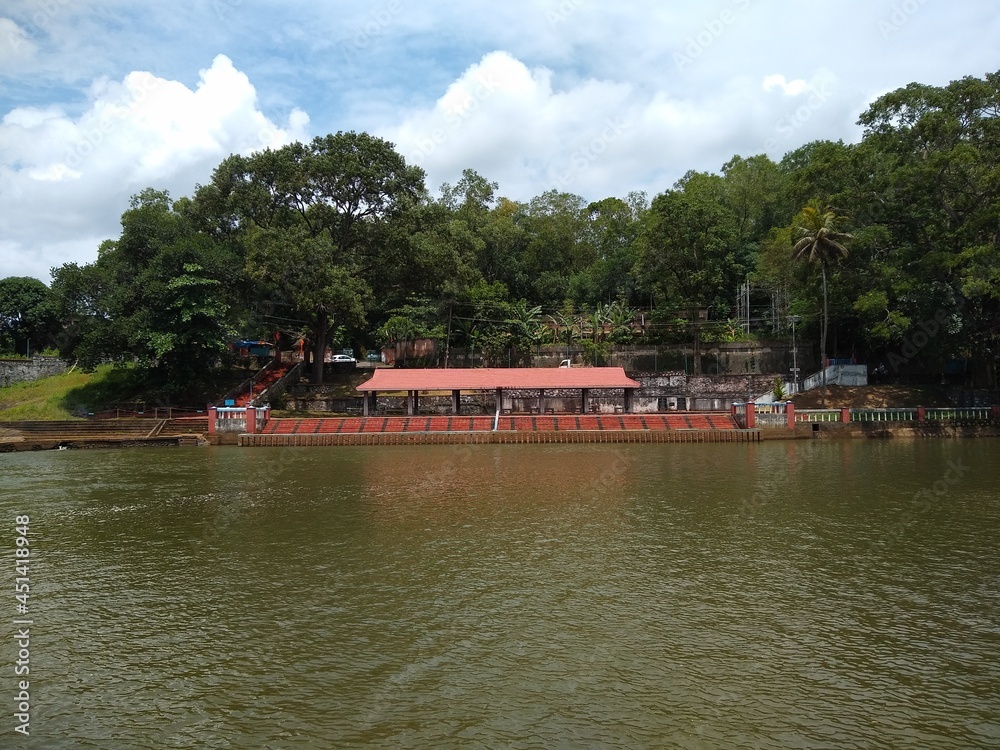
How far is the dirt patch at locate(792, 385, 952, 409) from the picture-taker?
34.5m

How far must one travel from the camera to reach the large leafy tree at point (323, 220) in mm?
36875

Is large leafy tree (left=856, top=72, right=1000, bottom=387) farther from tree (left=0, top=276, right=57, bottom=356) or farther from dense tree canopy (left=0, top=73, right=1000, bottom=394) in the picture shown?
tree (left=0, top=276, right=57, bottom=356)

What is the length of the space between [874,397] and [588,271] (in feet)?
77.8

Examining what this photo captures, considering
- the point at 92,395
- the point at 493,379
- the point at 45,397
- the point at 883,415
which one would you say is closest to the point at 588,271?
the point at 493,379

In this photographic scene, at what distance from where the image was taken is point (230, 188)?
3997 cm

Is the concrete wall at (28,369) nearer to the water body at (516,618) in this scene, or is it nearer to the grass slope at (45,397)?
the grass slope at (45,397)

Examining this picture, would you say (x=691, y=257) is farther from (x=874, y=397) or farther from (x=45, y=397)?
(x=45, y=397)

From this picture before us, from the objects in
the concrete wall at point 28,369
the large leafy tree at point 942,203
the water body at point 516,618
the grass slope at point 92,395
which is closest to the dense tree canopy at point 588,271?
the large leafy tree at point 942,203

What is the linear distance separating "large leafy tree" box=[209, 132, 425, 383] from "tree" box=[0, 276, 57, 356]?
22.3 m

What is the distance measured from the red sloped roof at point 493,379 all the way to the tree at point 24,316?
1279 inches

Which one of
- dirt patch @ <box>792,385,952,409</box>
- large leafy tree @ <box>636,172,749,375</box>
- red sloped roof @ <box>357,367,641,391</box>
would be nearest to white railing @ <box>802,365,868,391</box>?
dirt patch @ <box>792,385,952,409</box>

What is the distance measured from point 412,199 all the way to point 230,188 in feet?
33.7

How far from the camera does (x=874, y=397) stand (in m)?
35.2

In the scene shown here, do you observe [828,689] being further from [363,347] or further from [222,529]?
[363,347]
